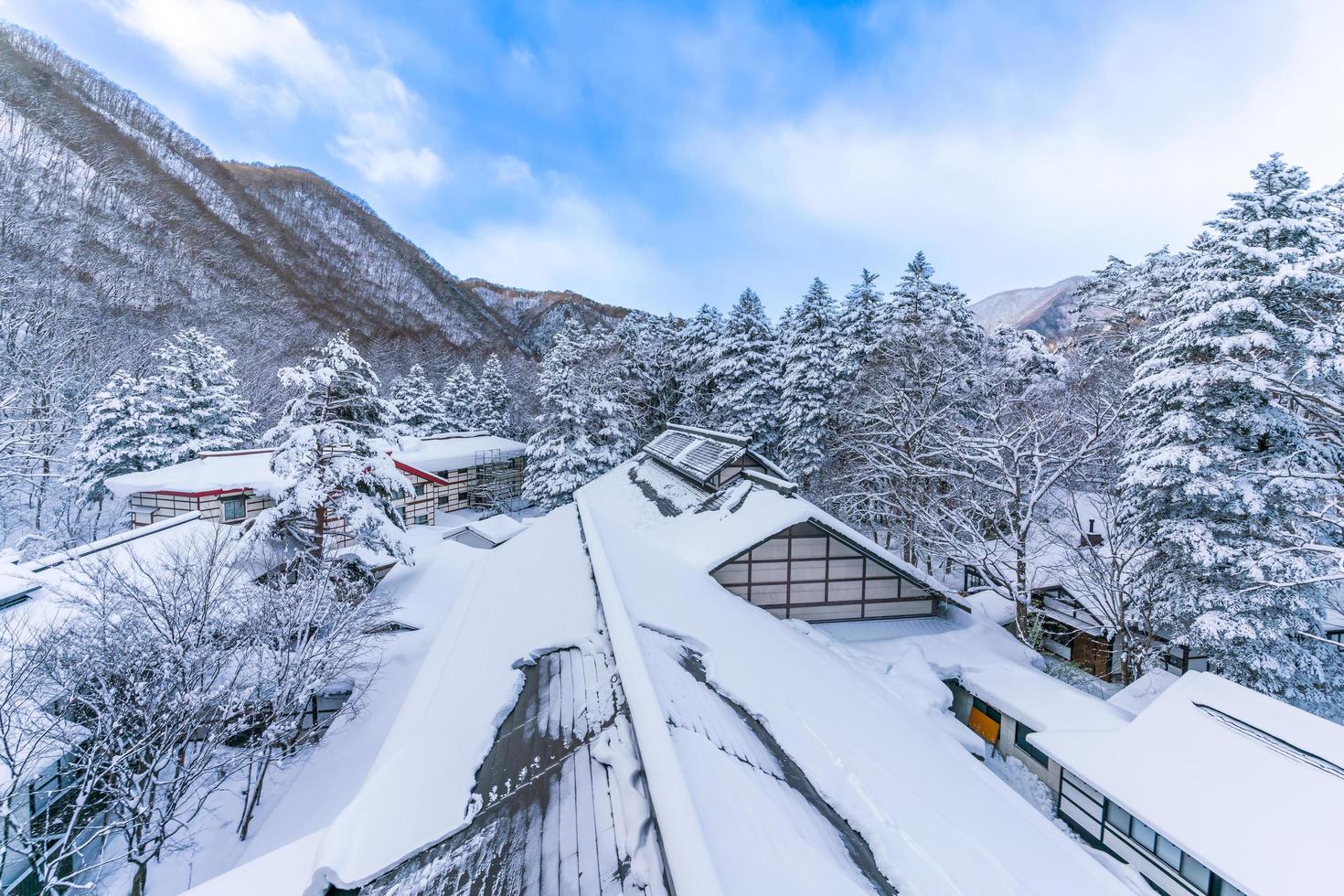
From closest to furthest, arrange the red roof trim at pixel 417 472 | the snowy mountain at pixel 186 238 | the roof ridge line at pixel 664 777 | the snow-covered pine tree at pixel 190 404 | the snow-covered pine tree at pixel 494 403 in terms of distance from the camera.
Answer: the roof ridge line at pixel 664 777 → the snow-covered pine tree at pixel 190 404 → the red roof trim at pixel 417 472 → the snowy mountain at pixel 186 238 → the snow-covered pine tree at pixel 494 403

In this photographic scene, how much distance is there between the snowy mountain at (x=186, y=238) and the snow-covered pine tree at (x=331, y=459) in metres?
21.6

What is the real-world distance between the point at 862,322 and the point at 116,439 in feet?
105

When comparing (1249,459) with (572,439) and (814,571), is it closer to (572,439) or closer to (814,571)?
(814,571)

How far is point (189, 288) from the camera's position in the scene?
151ft

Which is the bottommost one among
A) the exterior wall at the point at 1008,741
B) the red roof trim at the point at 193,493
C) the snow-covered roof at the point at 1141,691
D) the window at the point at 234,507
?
the exterior wall at the point at 1008,741

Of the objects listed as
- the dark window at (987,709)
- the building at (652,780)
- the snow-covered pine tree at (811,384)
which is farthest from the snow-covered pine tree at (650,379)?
the building at (652,780)

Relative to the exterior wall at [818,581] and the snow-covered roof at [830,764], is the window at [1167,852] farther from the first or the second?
the exterior wall at [818,581]

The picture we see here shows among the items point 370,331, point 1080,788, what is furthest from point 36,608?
point 370,331

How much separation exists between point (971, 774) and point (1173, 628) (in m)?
9.69

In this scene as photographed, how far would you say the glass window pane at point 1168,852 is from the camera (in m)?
6.54

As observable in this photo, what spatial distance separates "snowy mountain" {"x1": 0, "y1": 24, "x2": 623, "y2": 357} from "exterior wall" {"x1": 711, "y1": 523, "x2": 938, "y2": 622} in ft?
104

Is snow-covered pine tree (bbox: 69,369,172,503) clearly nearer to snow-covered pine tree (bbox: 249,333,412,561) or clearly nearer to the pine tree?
snow-covered pine tree (bbox: 249,333,412,561)

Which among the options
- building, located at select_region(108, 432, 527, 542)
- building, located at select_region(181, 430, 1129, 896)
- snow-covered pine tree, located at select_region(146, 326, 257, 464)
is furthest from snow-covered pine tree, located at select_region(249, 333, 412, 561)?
snow-covered pine tree, located at select_region(146, 326, 257, 464)

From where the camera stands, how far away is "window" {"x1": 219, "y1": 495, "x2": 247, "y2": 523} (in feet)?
64.6
